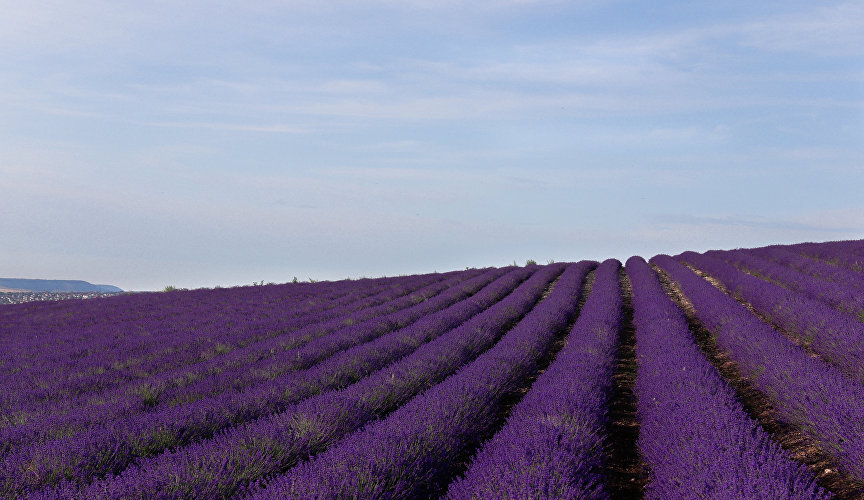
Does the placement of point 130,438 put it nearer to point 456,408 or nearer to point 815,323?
point 456,408

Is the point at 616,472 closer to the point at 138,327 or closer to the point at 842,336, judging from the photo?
the point at 842,336

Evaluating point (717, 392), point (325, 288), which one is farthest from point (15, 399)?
point (325, 288)

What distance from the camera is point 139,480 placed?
300 cm

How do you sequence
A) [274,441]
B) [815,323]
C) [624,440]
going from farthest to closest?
1. [815,323]
2. [624,440]
3. [274,441]

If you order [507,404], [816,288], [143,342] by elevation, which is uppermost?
[816,288]

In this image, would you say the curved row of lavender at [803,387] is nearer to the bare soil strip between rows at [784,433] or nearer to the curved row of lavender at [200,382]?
the bare soil strip between rows at [784,433]

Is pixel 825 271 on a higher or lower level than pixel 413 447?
higher

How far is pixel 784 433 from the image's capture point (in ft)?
14.8

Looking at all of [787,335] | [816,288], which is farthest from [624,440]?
[816,288]

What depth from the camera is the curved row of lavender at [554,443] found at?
278 cm

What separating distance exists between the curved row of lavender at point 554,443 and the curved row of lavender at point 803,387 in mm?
1382

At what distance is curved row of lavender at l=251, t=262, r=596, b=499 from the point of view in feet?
9.32

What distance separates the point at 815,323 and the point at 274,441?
255 inches

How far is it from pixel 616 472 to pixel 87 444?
358 cm
